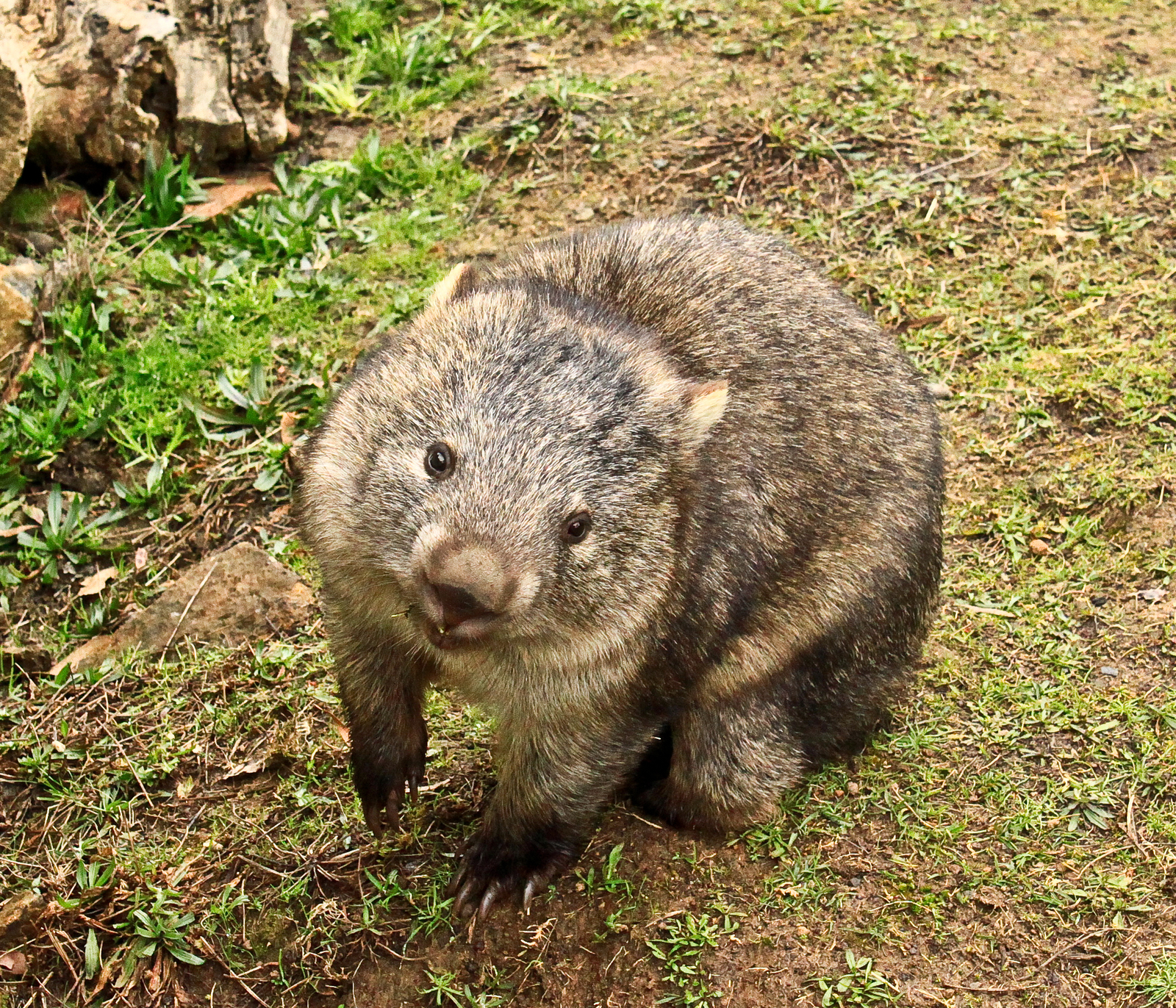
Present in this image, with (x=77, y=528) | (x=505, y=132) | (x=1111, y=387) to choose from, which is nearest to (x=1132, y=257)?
(x=1111, y=387)

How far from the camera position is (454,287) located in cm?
390

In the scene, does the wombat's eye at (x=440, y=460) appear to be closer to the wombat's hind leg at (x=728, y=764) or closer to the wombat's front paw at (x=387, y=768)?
the wombat's front paw at (x=387, y=768)

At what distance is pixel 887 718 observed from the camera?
4637 mm

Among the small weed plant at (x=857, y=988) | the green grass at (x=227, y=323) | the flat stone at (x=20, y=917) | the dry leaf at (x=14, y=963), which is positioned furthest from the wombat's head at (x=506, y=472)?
the green grass at (x=227, y=323)

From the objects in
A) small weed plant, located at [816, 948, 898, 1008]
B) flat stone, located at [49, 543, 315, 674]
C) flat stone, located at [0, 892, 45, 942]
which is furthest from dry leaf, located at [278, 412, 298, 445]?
small weed plant, located at [816, 948, 898, 1008]

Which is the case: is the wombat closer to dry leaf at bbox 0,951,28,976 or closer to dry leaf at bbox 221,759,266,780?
dry leaf at bbox 221,759,266,780

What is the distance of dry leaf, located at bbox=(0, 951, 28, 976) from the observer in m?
4.03

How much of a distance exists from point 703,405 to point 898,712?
5.28 feet

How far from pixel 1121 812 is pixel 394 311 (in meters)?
3.58

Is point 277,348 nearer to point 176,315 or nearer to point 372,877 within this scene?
point 176,315

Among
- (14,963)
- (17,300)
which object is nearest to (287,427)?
(17,300)

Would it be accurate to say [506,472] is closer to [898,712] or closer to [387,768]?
[387,768]

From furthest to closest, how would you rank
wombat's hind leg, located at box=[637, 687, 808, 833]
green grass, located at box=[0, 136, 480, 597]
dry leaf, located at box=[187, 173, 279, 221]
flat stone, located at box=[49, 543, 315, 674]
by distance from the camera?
1. dry leaf, located at box=[187, 173, 279, 221]
2. green grass, located at box=[0, 136, 480, 597]
3. flat stone, located at box=[49, 543, 315, 674]
4. wombat's hind leg, located at box=[637, 687, 808, 833]

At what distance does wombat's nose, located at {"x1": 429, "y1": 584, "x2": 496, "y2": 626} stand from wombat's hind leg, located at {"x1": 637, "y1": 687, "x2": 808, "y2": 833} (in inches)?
50.4
